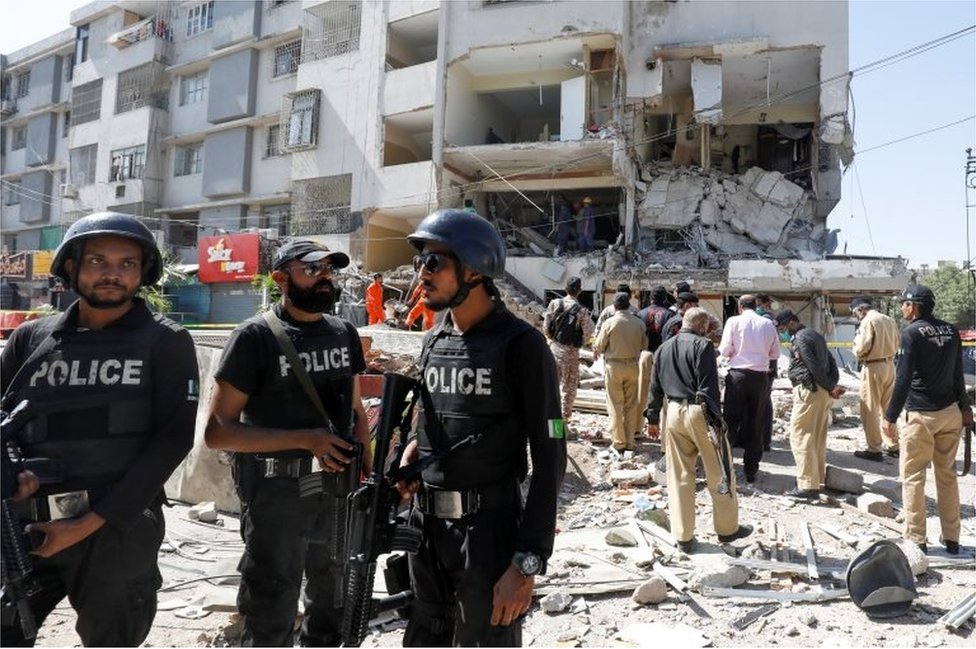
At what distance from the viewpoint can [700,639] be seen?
3395 millimetres

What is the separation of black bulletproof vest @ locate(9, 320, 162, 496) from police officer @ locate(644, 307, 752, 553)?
12.7ft

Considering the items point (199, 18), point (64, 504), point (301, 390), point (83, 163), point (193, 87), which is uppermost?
point (199, 18)

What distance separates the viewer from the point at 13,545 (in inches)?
72.0

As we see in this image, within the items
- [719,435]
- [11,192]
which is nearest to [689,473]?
[719,435]

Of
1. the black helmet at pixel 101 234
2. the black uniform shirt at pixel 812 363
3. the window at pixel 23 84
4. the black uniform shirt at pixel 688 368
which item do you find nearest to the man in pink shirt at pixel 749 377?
the black uniform shirt at pixel 812 363

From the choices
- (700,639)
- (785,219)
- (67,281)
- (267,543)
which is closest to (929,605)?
(700,639)

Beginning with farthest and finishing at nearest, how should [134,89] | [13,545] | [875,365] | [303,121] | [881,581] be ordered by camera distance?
[134,89]
[303,121]
[875,365]
[881,581]
[13,545]

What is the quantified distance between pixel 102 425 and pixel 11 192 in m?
43.3

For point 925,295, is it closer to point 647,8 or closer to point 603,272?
point 603,272

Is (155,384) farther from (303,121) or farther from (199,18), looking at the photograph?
(199,18)

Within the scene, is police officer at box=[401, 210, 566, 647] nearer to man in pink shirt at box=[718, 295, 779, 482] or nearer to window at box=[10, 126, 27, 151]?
man in pink shirt at box=[718, 295, 779, 482]

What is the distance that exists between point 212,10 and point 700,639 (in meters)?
31.9

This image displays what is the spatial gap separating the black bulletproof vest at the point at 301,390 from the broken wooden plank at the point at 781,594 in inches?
109

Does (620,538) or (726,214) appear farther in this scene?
(726,214)
